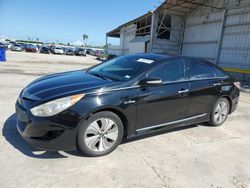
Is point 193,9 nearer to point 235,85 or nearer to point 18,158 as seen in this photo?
point 235,85

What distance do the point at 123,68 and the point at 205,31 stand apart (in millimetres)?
17945

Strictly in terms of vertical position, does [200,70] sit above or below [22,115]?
above

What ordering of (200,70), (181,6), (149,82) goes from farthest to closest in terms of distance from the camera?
(181,6) < (200,70) < (149,82)

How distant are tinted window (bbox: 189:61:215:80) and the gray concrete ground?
3.91 ft

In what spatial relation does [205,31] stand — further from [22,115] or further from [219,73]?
[22,115]

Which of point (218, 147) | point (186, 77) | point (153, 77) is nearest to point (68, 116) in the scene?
point (153, 77)

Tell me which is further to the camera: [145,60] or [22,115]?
[145,60]

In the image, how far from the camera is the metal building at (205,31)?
15742 mm

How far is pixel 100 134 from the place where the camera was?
3.18 meters

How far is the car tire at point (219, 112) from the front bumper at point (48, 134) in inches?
124

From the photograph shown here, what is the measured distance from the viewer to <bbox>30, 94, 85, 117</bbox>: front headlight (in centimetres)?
286

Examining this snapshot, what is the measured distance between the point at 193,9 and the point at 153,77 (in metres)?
20.1

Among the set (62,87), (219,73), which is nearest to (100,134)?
(62,87)

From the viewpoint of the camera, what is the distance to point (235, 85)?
5.17 m
